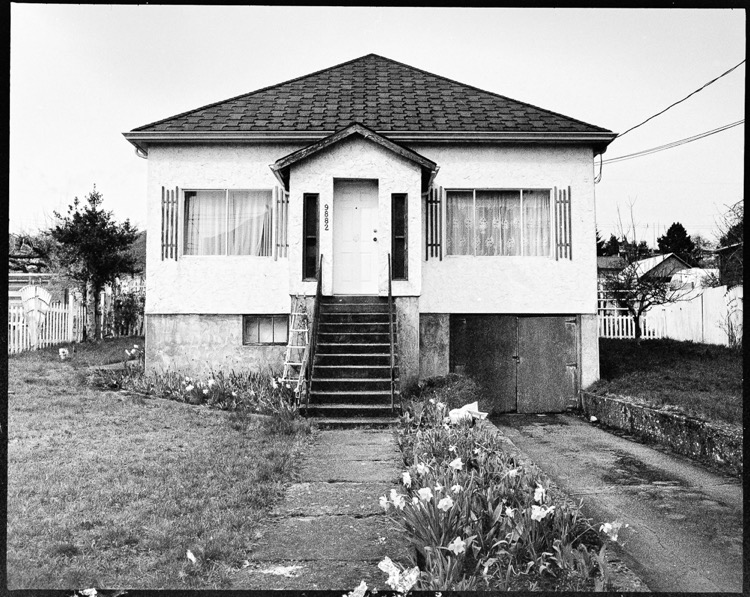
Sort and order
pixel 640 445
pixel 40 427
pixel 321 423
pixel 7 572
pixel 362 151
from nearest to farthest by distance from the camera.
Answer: pixel 7 572
pixel 40 427
pixel 321 423
pixel 640 445
pixel 362 151

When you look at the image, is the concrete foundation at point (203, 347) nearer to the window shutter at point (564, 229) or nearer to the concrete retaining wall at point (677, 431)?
the window shutter at point (564, 229)

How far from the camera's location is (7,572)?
3713 mm

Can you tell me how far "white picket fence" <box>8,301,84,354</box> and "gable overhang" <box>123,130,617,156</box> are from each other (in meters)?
5.55

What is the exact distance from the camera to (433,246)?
13.0 m

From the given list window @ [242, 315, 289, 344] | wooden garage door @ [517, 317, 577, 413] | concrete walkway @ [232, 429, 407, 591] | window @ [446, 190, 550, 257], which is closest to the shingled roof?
window @ [446, 190, 550, 257]

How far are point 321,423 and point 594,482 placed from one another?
365cm

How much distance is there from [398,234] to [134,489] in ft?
24.1

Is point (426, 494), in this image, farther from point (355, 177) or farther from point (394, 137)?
point (394, 137)

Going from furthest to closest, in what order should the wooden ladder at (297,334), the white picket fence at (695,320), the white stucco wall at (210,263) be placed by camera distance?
the white picket fence at (695,320), the white stucco wall at (210,263), the wooden ladder at (297,334)

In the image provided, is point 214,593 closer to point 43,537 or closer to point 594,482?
point 43,537

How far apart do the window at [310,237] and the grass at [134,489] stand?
327cm

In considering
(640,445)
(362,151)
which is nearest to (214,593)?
(640,445)

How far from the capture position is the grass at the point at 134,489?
3.85m

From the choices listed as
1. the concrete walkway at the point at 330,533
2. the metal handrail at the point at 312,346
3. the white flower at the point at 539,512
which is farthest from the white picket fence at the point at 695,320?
the white flower at the point at 539,512
